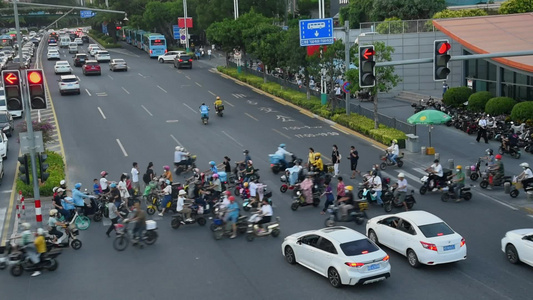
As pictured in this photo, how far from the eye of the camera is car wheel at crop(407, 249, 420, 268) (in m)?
19.1

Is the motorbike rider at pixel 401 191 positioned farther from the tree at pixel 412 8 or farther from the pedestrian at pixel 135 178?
the tree at pixel 412 8

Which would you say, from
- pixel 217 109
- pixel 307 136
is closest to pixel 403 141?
pixel 307 136

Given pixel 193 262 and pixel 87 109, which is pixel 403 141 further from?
pixel 87 109

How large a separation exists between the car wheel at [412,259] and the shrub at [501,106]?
23.5 m

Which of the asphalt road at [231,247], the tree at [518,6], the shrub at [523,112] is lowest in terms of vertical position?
the asphalt road at [231,247]

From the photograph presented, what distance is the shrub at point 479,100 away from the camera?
42.4 m

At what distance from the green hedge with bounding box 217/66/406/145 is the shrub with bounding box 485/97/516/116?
7052mm

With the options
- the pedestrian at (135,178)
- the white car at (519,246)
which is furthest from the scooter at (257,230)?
the pedestrian at (135,178)

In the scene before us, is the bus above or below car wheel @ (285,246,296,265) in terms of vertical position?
above

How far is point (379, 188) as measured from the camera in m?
25.5

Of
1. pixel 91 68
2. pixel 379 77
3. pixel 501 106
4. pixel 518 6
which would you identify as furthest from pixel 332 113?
pixel 91 68

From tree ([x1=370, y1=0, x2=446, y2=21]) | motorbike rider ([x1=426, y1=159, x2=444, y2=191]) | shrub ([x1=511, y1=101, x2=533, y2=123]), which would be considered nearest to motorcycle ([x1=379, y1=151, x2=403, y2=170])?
motorbike rider ([x1=426, y1=159, x2=444, y2=191])

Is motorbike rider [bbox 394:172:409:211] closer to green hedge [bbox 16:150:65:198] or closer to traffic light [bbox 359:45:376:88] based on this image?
traffic light [bbox 359:45:376:88]

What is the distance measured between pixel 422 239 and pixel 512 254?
274cm
